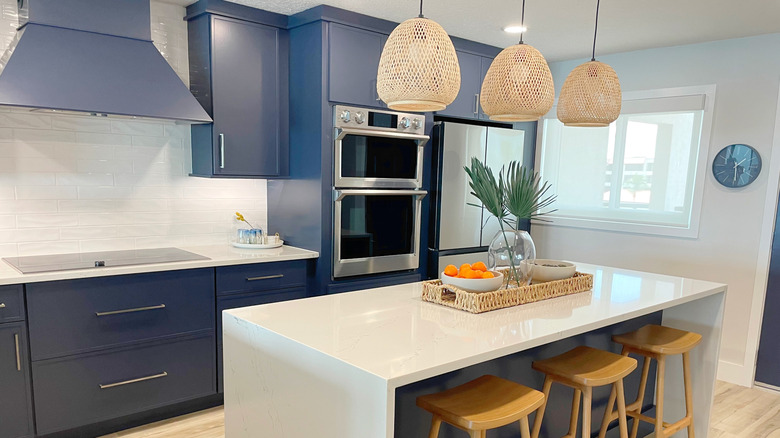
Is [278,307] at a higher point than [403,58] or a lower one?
lower

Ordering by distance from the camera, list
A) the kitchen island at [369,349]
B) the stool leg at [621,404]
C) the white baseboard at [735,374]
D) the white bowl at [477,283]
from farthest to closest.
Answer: the white baseboard at [735,374] < the stool leg at [621,404] < the white bowl at [477,283] < the kitchen island at [369,349]

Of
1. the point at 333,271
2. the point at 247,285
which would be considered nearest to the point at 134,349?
the point at 247,285

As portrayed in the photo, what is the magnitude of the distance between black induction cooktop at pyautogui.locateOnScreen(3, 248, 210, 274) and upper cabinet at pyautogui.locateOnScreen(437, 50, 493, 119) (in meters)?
2.06

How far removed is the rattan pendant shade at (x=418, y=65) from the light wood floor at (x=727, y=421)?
2081 millimetres

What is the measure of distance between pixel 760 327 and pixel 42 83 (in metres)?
4.49

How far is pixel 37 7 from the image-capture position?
2578 mm

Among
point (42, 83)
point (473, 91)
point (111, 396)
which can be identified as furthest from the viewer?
point (473, 91)

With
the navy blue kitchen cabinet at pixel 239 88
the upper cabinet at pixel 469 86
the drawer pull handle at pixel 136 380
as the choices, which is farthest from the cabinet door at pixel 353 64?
the drawer pull handle at pixel 136 380

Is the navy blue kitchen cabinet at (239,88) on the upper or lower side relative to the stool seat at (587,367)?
upper

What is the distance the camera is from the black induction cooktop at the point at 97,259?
2.65m

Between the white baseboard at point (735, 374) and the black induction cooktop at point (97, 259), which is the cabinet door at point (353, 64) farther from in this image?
the white baseboard at point (735, 374)

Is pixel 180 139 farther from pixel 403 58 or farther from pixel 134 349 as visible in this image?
pixel 403 58

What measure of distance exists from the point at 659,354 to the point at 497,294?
3.05 ft

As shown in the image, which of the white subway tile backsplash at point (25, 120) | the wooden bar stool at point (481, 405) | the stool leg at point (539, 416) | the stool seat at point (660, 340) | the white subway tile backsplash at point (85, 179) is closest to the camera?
the wooden bar stool at point (481, 405)
